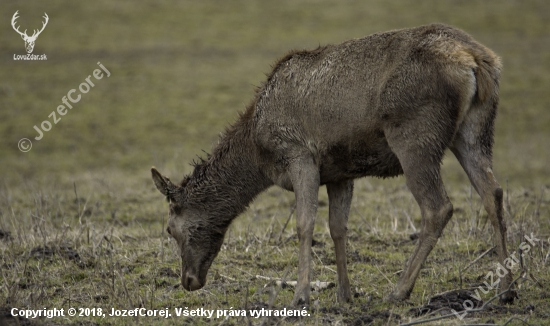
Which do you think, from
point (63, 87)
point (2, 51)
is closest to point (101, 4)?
point (2, 51)

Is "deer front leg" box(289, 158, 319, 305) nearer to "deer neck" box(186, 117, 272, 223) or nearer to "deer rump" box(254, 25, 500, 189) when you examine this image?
"deer rump" box(254, 25, 500, 189)

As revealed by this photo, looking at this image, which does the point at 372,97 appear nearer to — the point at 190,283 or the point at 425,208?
the point at 425,208

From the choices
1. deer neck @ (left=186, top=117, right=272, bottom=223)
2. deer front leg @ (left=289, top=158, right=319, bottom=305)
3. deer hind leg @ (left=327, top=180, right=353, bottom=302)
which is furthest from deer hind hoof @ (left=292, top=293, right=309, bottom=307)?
deer neck @ (left=186, top=117, right=272, bottom=223)

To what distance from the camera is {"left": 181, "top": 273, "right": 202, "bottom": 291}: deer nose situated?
6957 millimetres

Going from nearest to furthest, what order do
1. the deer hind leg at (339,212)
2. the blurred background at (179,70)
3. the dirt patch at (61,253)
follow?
the deer hind leg at (339,212), the dirt patch at (61,253), the blurred background at (179,70)

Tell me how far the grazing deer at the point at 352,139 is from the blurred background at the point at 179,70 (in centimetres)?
224

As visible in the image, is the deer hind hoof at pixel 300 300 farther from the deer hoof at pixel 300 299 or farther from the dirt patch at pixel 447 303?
the dirt patch at pixel 447 303

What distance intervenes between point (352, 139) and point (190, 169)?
33.6ft

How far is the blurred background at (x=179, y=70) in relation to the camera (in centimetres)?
2067

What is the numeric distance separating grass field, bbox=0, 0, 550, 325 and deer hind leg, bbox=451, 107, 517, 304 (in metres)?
0.56

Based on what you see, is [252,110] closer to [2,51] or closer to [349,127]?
[349,127]

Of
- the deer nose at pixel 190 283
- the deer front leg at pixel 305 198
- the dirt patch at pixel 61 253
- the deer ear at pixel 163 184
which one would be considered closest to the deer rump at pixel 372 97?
the deer front leg at pixel 305 198

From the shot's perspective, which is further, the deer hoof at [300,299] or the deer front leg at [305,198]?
the deer front leg at [305,198]

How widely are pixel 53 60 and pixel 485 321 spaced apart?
3255 cm
